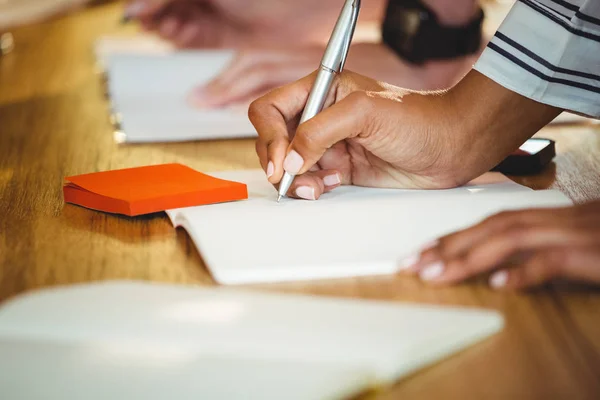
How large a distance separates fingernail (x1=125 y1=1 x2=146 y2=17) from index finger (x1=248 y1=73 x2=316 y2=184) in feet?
3.72

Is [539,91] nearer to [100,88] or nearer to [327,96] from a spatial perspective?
[327,96]

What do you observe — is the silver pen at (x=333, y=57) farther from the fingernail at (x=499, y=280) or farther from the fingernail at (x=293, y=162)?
the fingernail at (x=499, y=280)

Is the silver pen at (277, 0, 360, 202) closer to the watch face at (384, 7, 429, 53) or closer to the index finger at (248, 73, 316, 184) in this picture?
the index finger at (248, 73, 316, 184)

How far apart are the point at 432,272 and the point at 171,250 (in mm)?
243

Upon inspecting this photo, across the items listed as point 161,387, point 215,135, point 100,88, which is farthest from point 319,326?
point 100,88


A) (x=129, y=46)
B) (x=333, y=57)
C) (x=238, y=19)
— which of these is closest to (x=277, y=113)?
(x=333, y=57)

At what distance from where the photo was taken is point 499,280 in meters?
0.70

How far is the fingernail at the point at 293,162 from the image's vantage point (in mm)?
916

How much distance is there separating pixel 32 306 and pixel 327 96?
479 millimetres

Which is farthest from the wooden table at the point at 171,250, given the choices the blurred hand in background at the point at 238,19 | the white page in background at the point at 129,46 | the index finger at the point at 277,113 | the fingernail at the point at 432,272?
the blurred hand in background at the point at 238,19

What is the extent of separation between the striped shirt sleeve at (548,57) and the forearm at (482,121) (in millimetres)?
15

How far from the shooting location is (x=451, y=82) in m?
1.47

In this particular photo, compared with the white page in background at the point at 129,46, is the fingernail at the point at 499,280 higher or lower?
higher

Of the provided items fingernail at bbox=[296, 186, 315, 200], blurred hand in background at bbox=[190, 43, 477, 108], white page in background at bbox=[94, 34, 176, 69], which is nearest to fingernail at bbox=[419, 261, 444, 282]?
fingernail at bbox=[296, 186, 315, 200]
